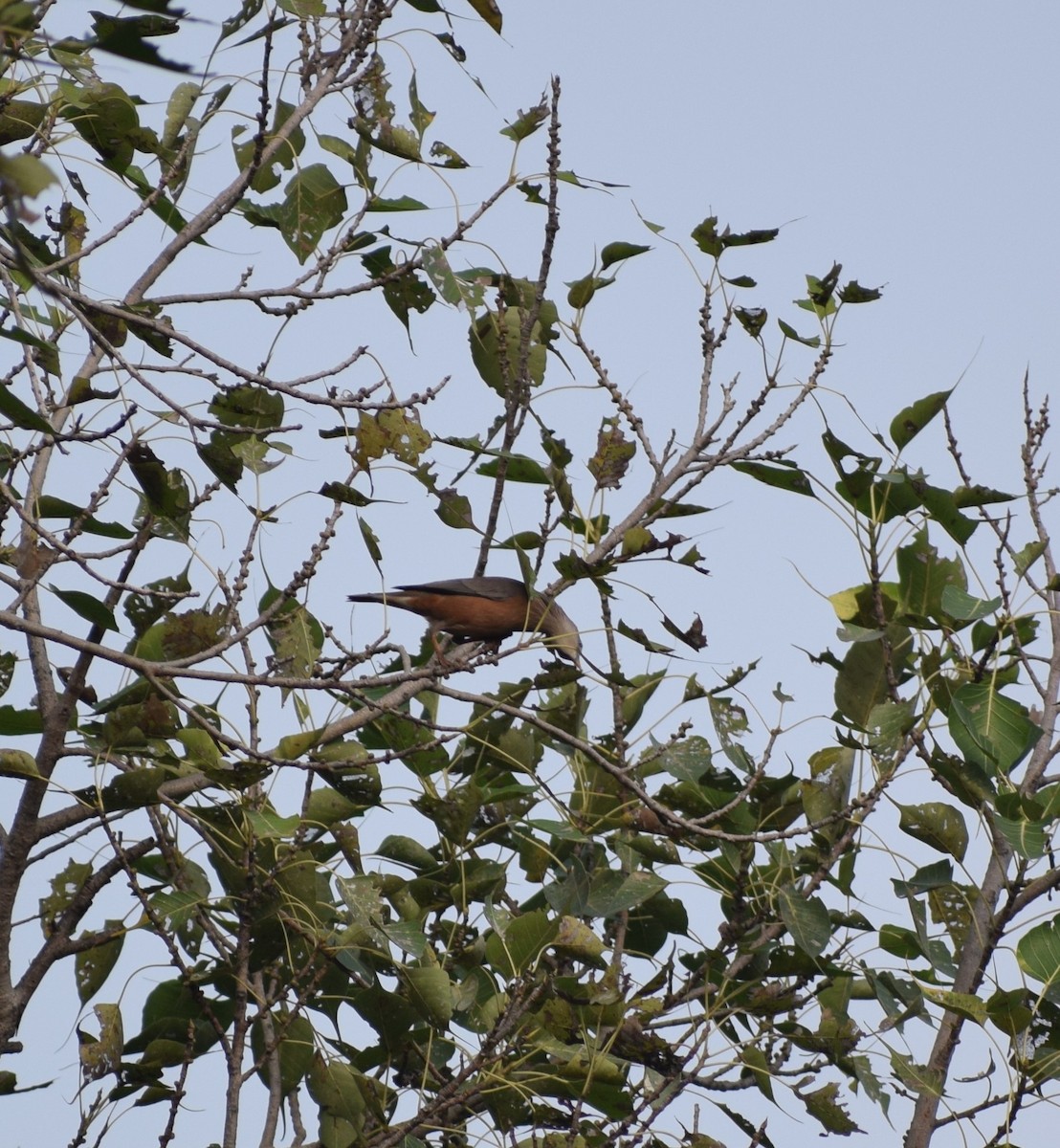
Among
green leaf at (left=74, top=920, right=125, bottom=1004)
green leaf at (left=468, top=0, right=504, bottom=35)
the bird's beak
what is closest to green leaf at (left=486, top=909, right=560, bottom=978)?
the bird's beak

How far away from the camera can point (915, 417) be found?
134 inches

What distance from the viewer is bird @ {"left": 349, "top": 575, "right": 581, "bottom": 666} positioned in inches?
165

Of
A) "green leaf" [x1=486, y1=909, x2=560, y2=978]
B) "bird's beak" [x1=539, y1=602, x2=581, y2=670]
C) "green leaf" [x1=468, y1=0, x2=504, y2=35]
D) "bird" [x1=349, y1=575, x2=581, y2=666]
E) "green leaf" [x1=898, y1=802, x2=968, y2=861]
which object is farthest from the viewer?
"bird" [x1=349, y1=575, x2=581, y2=666]

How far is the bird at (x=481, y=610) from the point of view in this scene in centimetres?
420

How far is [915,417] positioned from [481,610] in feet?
5.20

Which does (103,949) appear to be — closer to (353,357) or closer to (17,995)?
(17,995)

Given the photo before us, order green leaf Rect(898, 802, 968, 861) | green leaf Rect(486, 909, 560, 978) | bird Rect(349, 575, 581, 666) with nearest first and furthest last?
green leaf Rect(486, 909, 560, 978)
green leaf Rect(898, 802, 968, 861)
bird Rect(349, 575, 581, 666)

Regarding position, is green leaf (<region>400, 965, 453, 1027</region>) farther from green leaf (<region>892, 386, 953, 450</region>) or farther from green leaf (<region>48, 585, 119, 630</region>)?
green leaf (<region>892, 386, 953, 450</region>)

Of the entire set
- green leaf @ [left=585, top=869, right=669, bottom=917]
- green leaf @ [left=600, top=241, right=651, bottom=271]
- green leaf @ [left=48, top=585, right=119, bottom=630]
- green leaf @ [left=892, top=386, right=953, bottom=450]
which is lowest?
green leaf @ [left=585, top=869, right=669, bottom=917]

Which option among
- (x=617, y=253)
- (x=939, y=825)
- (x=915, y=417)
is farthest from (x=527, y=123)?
(x=939, y=825)

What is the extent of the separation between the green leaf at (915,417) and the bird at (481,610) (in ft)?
3.97

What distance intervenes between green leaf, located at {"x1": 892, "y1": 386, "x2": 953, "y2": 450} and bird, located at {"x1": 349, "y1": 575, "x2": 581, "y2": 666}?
121cm

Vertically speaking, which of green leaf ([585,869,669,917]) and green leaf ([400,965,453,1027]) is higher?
green leaf ([585,869,669,917])

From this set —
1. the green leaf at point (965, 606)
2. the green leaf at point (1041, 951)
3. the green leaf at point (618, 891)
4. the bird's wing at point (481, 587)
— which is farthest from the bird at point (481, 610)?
the green leaf at point (1041, 951)
